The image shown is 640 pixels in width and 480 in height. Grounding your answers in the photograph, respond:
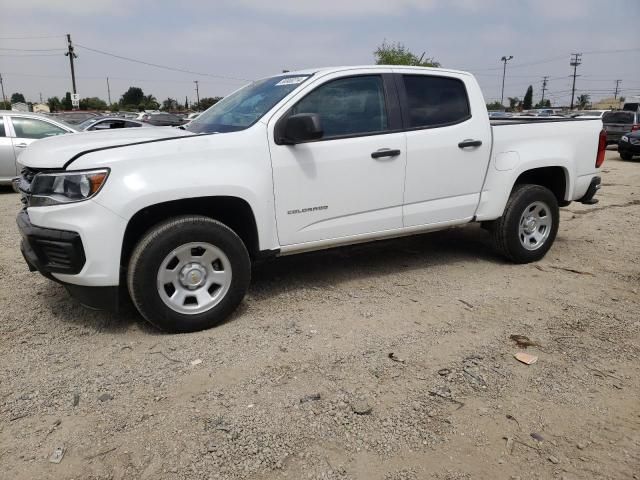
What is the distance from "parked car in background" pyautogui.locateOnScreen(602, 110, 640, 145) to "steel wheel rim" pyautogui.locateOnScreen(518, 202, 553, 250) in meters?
18.1

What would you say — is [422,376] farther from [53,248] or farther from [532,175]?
[532,175]

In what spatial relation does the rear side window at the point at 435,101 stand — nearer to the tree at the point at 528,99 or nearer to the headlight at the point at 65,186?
the headlight at the point at 65,186

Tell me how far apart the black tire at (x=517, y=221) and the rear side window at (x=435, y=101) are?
1.00 m

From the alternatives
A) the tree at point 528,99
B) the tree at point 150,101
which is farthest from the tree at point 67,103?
the tree at point 528,99

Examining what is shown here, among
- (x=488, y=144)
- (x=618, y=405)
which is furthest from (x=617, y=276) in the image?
(x=618, y=405)

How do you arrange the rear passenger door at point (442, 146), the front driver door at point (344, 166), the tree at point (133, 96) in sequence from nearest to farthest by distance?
the front driver door at point (344, 166)
the rear passenger door at point (442, 146)
the tree at point (133, 96)

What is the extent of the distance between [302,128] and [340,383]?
1719 mm

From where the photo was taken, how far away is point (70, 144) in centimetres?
343

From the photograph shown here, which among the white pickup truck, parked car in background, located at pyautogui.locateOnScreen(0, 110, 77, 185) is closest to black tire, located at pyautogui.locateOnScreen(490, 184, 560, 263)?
the white pickup truck

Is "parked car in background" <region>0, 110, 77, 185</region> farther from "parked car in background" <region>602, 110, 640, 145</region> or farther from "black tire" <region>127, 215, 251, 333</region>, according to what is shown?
"parked car in background" <region>602, 110, 640, 145</region>

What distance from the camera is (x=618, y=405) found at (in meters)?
2.76

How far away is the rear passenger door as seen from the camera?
4.32 metres

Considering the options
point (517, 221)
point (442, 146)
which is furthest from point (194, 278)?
point (517, 221)

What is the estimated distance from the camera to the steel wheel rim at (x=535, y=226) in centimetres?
513
